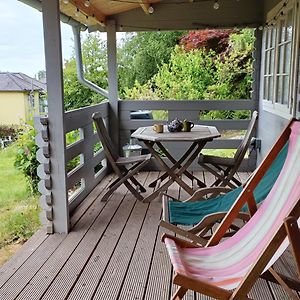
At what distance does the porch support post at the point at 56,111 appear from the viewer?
323 centimetres

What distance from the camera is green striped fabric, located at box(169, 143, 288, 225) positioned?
8.77ft

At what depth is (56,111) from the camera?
3.37 meters

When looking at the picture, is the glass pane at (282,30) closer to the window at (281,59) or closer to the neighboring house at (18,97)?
the window at (281,59)

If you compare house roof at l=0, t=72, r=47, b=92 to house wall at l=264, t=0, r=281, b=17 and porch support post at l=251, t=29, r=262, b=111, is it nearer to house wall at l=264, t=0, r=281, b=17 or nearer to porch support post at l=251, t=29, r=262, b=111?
house wall at l=264, t=0, r=281, b=17

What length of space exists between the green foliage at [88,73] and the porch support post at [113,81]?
1558mm

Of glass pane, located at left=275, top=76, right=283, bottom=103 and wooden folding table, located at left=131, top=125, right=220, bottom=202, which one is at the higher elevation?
glass pane, located at left=275, top=76, right=283, bottom=103

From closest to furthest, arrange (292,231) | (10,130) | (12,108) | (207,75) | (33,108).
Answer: (292,231) < (12,108) < (10,130) < (33,108) < (207,75)

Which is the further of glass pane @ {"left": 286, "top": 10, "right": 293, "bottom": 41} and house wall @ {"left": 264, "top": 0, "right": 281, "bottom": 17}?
house wall @ {"left": 264, "top": 0, "right": 281, "bottom": 17}

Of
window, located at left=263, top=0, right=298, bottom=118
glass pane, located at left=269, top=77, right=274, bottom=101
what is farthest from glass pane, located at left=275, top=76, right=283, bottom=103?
glass pane, located at left=269, top=77, right=274, bottom=101

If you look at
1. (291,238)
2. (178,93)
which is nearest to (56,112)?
(291,238)

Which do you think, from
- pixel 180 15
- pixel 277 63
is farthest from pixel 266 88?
pixel 180 15

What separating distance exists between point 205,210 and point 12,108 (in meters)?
2.69

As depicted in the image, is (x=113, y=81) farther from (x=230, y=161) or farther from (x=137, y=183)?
(x=230, y=161)

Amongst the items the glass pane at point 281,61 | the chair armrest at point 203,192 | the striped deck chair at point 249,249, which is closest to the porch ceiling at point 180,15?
the glass pane at point 281,61
